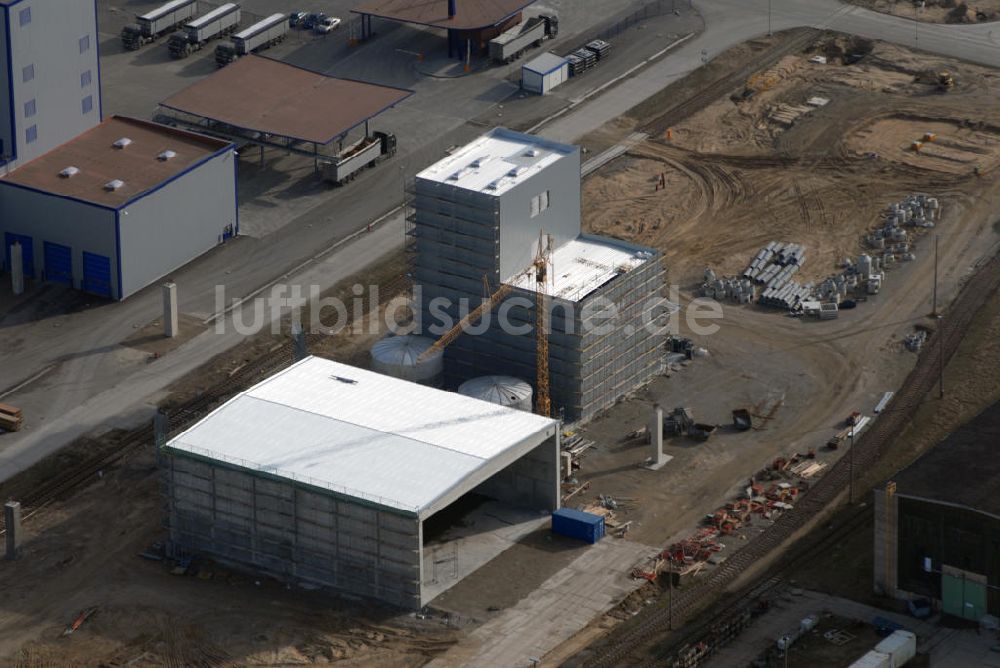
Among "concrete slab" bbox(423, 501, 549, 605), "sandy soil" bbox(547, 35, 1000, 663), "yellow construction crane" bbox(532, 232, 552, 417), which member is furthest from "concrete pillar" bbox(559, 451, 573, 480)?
"yellow construction crane" bbox(532, 232, 552, 417)

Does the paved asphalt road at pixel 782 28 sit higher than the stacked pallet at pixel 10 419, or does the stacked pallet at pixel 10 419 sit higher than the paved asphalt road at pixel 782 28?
the paved asphalt road at pixel 782 28

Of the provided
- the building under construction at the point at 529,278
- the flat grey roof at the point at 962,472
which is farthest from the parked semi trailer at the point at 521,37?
the flat grey roof at the point at 962,472

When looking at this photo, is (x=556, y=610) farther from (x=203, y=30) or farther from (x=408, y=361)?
(x=203, y=30)

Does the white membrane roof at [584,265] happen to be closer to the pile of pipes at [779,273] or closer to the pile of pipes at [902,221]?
the pile of pipes at [779,273]

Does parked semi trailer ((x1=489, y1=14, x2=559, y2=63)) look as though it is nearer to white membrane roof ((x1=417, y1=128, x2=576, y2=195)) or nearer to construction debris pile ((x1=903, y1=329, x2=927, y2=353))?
white membrane roof ((x1=417, y1=128, x2=576, y2=195))

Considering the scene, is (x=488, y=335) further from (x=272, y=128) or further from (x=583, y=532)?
(x=272, y=128)

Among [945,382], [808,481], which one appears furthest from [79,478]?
[945,382]

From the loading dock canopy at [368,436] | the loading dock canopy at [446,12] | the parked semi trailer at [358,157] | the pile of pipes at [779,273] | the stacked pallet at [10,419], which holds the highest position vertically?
the loading dock canopy at [446,12]
